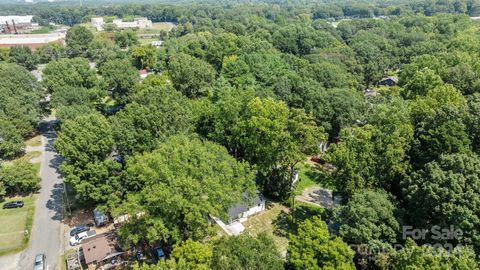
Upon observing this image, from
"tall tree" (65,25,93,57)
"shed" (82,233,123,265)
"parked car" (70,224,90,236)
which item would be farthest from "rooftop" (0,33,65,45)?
"shed" (82,233,123,265)

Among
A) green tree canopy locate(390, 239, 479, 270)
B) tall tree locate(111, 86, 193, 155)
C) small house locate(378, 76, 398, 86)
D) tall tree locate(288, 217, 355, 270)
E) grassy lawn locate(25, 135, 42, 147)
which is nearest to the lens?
green tree canopy locate(390, 239, 479, 270)

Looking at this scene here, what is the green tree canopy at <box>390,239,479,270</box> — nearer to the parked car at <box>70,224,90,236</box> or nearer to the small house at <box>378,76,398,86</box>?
the parked car at <box>70,224,90,236</box>

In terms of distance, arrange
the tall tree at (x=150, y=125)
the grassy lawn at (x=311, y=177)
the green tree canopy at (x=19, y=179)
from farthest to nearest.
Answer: the grassy lawn at (x=311, y=177)
the green tree canopy at (x=19, y=179)
the tall tree at (x=150, y=125)

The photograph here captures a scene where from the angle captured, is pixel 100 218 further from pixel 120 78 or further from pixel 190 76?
pixel 190 76

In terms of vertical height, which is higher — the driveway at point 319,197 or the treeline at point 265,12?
the treeline at point 265,12

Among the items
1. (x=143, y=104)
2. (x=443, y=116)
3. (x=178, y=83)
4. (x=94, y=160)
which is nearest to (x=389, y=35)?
(x=178, y=83)

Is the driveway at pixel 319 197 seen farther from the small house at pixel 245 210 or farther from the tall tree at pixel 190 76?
the tall tree at pixel 190 76

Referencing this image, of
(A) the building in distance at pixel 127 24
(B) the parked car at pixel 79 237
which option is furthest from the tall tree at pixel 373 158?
(A) the building in distance at pixel 127 24

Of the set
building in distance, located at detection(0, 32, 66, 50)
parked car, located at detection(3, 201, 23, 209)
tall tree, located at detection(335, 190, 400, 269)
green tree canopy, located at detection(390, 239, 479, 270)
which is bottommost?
parked car, located at detection(3, 201, 23, 209)
